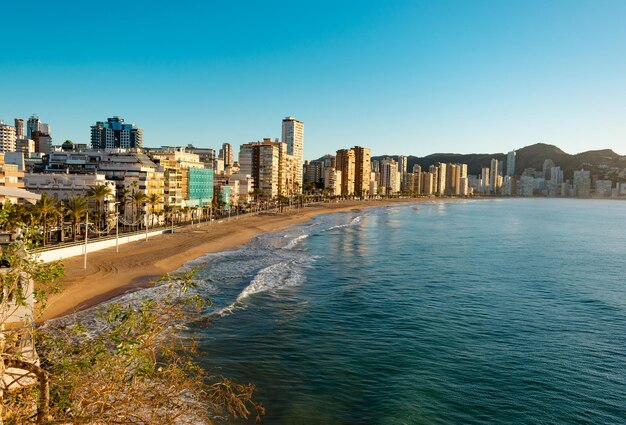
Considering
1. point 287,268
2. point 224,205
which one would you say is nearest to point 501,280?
point 287,268

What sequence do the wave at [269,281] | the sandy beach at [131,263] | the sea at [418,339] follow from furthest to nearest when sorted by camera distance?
the wave at [269,281] < the sandy beach at [131,263] < the sea at [418,339]

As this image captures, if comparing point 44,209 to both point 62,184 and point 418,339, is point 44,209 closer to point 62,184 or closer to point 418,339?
point 62,184

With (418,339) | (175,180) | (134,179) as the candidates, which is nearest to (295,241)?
(134,179)

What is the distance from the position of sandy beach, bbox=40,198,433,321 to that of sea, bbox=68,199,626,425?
5192 millimetres

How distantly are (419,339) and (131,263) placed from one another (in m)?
31.6

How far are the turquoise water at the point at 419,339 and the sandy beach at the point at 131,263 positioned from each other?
5135 millimetres

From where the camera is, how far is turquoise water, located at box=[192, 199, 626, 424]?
19.8 m

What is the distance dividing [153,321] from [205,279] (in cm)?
3456

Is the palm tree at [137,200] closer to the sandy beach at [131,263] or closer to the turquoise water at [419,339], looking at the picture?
the sandy beach at [131,263]

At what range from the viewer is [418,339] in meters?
27.9

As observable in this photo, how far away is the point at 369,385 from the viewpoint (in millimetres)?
21531

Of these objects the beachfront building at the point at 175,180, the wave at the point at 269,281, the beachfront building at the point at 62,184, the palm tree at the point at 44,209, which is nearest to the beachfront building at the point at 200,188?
the beachfront building at the point at 175,180

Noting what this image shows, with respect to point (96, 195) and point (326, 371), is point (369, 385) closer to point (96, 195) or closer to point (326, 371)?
point (326, 371)

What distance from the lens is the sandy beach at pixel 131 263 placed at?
111ft
